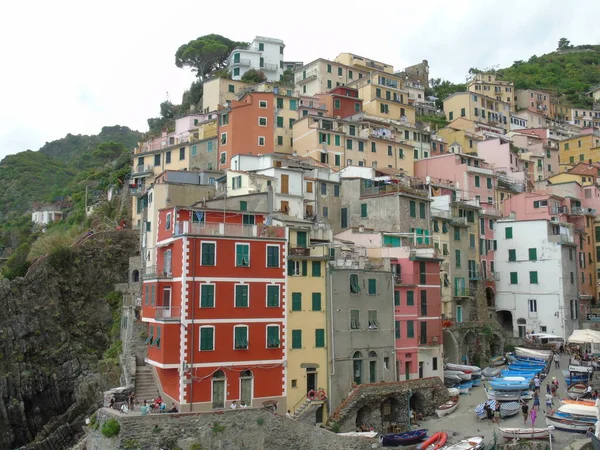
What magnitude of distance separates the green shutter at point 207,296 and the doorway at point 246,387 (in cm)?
448

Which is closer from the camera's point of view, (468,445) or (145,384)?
(468,445)

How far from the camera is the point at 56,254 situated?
57.3 metres

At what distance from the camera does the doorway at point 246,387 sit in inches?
1452

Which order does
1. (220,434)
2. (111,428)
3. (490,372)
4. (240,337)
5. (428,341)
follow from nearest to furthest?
(111,428)
(220,434)
(240,337)
(428,341)
(490,372)

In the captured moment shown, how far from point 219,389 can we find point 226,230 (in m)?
9.16

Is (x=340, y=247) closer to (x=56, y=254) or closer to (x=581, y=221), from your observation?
(x=56, y=254)

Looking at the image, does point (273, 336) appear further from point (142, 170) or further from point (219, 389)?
point (142, 170)

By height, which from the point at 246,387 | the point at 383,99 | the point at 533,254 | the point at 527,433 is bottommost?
the point at 527,433

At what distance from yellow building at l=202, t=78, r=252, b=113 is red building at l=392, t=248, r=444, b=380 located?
41742 mm

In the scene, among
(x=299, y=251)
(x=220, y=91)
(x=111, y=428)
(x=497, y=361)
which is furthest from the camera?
(x=220, y=91)

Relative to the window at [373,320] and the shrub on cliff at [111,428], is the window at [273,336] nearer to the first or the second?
the window at [373,320]

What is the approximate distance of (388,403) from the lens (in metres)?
41.7

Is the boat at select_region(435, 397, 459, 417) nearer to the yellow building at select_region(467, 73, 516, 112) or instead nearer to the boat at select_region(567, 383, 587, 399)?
the boat at select_region(567, 383, 587, 399)

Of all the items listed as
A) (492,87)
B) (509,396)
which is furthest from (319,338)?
(492,87)
